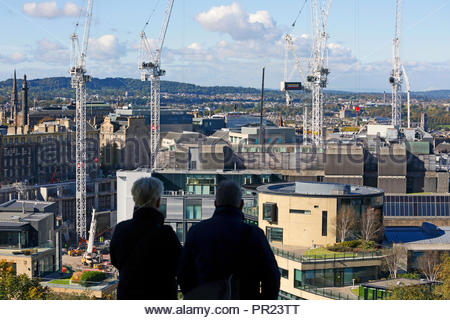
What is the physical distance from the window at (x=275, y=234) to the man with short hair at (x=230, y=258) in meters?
17.4

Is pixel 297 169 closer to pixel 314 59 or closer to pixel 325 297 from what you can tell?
pixel 325 297

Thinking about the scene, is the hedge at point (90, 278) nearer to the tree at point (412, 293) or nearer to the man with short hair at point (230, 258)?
the tree at point (412, 293)

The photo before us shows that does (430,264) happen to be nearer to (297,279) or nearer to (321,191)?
(321,191)

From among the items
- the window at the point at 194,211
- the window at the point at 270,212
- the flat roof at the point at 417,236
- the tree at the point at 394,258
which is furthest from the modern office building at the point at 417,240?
the window at the point at 194,211

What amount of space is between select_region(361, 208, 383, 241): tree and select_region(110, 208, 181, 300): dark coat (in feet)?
56.9

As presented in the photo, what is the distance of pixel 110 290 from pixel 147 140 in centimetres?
6756

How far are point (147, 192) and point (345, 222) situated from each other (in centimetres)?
1710

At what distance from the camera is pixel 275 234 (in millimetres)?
22562

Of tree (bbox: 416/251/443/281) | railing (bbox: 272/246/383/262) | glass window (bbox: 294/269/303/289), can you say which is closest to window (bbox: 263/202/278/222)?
railing (bbox: 272/246/383/262)

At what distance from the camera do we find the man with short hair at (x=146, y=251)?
16.9ft

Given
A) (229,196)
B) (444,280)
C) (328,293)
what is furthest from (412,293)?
(229,196)

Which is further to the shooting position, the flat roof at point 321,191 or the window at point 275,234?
the window at point 275,234

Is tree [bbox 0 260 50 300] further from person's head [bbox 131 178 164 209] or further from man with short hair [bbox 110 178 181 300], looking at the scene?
person's head [bbox 131 178 164 209]

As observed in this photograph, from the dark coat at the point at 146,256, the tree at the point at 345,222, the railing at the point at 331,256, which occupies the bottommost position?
the railing at the point at 331,256
